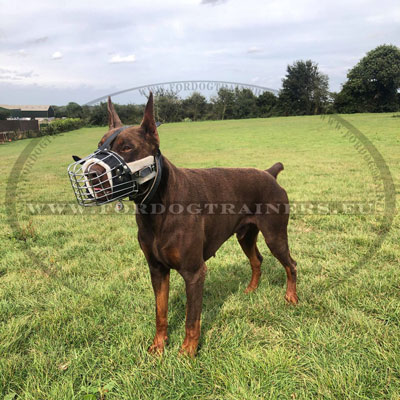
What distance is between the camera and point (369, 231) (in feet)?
16.7

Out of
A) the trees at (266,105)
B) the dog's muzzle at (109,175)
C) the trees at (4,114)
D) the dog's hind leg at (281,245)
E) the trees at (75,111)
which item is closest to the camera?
the dog's muzzle at (109,175)

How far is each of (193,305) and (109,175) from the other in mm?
1239

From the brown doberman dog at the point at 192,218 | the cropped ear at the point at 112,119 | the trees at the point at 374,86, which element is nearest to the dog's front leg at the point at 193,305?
the brown doberman dog at the point at 192,218

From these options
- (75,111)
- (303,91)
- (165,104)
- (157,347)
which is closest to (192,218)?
(157,347)

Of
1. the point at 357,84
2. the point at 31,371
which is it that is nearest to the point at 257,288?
the point at 31,371

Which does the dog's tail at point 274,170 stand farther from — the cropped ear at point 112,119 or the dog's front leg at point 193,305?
the cropped ear at point 112,119

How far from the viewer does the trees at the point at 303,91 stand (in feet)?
76.1

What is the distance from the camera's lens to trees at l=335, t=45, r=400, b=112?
42031mm

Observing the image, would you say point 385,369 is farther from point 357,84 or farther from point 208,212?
point 357,84

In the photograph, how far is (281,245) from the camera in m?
3.23

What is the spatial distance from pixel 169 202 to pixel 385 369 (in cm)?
204

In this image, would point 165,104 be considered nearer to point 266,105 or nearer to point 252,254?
point 252,254

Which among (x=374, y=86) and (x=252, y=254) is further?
(x=374, y=86)

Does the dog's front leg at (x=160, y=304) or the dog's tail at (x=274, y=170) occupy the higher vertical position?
the dog's tail at (x=274, y=170)
